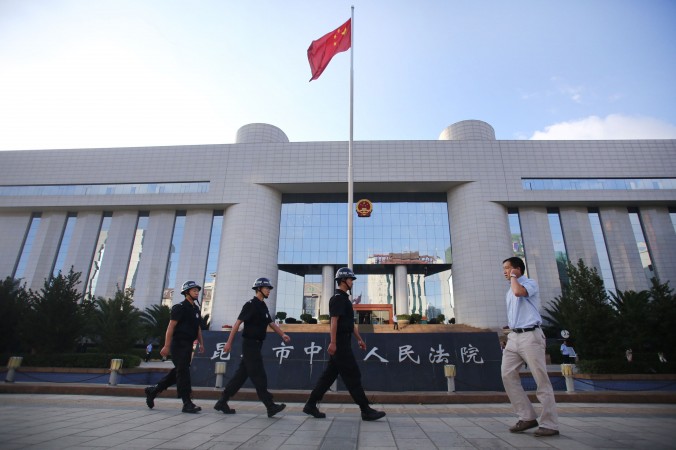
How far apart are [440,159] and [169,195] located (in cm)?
2461

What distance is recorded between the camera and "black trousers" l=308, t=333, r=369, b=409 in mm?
4449

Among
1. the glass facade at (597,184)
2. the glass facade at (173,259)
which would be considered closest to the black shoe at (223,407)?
the glass facade at (173,259)

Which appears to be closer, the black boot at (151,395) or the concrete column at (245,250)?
the black boot at (151,395)

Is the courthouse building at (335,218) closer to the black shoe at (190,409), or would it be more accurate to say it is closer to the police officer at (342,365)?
the black shoe at (190,409)

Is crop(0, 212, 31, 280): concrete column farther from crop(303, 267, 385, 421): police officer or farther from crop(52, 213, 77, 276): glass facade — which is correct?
crop(303, 267, 385, 421): police officer

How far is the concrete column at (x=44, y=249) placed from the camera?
30.0m

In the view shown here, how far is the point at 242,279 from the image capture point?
1125 inches

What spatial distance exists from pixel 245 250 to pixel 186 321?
2461 centimetres

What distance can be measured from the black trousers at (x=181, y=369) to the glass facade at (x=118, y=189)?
28.0 m

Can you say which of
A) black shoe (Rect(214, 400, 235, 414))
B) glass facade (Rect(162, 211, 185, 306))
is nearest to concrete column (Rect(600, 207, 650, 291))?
black shoe (Rect(214, 400, 235, 414))

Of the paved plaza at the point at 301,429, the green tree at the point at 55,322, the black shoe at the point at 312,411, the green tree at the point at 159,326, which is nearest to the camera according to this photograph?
the paved plaza at the point at 301,429

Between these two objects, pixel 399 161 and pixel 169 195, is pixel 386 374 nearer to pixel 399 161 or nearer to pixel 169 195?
pixel 399 161

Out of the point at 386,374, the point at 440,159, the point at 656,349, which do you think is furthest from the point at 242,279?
the point at 656,349

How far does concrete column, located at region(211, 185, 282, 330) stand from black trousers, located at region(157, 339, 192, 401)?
23.5 m
